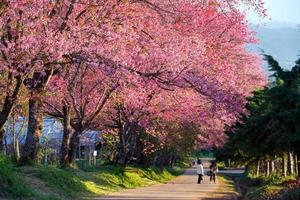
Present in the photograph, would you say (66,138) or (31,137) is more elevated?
(66,138)

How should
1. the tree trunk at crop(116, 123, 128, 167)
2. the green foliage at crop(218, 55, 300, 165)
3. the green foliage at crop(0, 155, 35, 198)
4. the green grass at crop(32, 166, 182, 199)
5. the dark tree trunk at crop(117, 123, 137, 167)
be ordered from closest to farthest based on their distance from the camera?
1. the green foliage at crop(0, 155, 35, 198)
2. the green foliage at crop(218, 55, 300, 165)
3. the green grass at crop(32, 166, 182, 199)
4. the tree trunk at crop(116, 123, 128, 167)
5. the dark tree trunk at crop(117, 123, 137, 167)

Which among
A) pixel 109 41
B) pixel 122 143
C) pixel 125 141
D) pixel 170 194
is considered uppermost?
pixel 109 41

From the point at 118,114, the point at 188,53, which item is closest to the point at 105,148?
the point at 118,114

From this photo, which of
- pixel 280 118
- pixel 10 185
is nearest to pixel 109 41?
pixel 10 185

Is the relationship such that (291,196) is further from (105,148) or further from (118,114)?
(105,148)

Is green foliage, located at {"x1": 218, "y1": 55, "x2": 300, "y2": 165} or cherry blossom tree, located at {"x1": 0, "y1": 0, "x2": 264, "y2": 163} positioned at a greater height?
cherry blossom tree, located at {"x1": 0, "y1": 0, "x2": 264, "y2": 163}

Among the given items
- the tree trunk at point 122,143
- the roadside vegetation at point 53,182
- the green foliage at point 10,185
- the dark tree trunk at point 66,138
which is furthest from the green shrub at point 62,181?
the tree trunk at point 122,143

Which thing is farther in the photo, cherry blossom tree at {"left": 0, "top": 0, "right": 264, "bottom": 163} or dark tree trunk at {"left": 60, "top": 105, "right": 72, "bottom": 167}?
dark tree trunk at {"left": 60, "top": 105, "right": 72, "bottom": 167}

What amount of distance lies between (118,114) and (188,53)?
1494 cm

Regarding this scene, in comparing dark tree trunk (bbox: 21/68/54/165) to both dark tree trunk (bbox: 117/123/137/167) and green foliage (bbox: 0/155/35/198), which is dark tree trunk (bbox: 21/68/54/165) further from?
dark tree trunk (bbox: 117/123/137/167)

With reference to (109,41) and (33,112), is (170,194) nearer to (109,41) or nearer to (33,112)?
(33,112)

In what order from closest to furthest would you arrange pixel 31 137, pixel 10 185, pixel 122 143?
pixel 10 185 → pixel 31 137 → pixel 122 143

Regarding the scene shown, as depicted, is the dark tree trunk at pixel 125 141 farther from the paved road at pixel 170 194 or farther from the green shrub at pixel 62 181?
the green shrub at pixel 62 181

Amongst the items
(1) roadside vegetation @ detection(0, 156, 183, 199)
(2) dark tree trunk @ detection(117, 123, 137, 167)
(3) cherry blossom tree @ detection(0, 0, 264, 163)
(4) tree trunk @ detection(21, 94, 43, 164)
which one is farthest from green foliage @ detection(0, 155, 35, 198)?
(2) dark tree trunk @ detection(117, 123, 137, 167)
